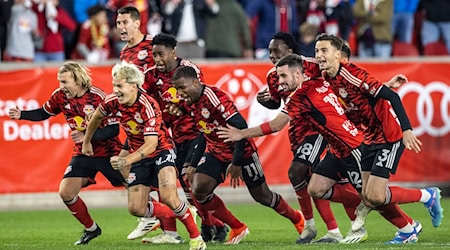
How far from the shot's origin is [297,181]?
13.6 m

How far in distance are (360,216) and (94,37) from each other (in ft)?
27.9

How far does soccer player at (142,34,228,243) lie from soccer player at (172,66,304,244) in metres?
0.27

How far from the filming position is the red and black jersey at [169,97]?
13.9m

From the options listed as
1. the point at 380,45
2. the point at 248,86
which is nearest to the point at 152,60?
the point at 248,86

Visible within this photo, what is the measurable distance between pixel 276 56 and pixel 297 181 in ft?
4.73

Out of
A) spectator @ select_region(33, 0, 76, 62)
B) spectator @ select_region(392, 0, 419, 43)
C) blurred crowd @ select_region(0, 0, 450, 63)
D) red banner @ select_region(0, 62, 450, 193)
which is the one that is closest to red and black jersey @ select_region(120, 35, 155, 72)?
red banner @ select_region(0, 62, 450, 193)

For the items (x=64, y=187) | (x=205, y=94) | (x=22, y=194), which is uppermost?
(x=205, y=94)

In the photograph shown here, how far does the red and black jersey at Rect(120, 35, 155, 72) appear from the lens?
1434cm

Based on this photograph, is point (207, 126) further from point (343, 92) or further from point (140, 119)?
point (343, 92)

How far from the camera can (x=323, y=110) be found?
43.0ft

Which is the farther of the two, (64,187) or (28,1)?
(28,1)

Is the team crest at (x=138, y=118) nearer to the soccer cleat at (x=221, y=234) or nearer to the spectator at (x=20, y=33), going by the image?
the soccer cleat at (x=221, y=234)

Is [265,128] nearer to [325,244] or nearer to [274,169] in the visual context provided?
[325,244]

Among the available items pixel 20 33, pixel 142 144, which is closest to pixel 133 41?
pixel 142 144
